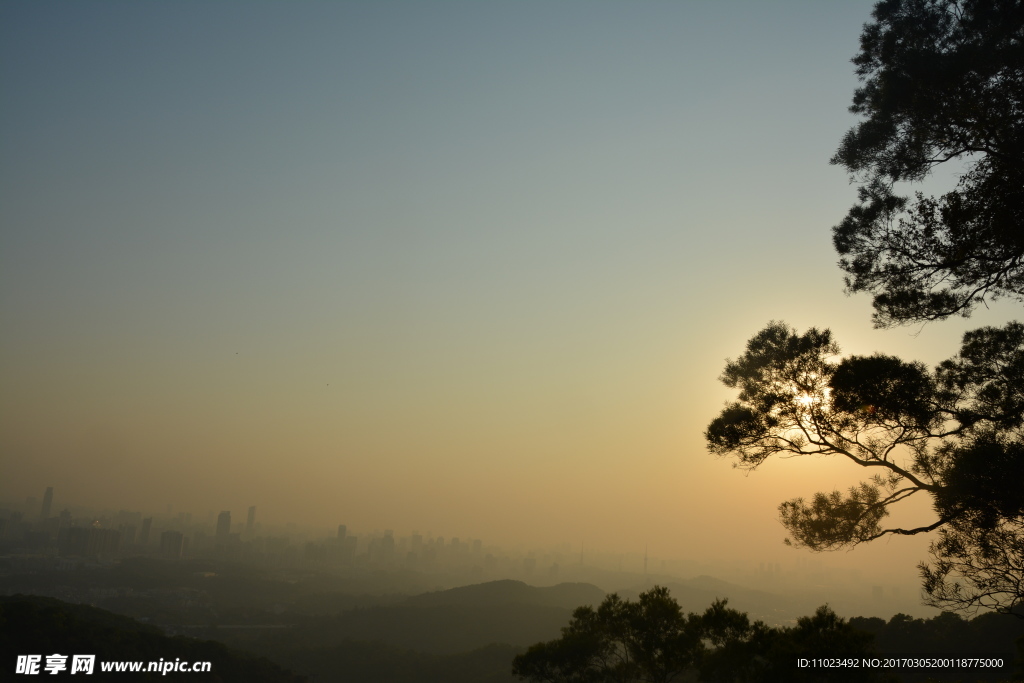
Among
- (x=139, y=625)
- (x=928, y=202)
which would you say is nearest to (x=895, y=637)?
(x=928, y=202)

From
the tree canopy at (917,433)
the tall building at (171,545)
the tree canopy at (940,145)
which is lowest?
the tall building at (171,545)

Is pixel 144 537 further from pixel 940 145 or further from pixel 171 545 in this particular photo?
pixel 940 145

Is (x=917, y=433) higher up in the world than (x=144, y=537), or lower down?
higher up

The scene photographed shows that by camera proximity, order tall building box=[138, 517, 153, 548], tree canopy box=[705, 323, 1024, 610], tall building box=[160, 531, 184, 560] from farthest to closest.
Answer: tall building box=[138, 517, 153, 548]
tall building box=[160, 531, 184, 560]
tree canopy box=[705, 323, 1024, 610]

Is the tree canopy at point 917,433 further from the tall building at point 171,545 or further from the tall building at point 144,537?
the tall building at point 144,537

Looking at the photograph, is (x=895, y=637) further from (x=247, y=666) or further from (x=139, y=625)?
(x=139, y=625)

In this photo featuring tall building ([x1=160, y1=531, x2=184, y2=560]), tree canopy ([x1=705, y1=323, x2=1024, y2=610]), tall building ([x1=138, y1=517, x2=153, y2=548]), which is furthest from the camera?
tall building ([x1=138, y1=517, x2=153, y2=548])

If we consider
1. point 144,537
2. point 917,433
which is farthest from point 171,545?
point 917,433

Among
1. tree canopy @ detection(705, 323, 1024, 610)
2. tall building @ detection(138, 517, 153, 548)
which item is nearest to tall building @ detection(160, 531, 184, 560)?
tall building @ detection(138, 517, 153, 548)

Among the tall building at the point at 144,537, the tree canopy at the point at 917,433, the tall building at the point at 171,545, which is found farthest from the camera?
the tall building at the point at 144,537

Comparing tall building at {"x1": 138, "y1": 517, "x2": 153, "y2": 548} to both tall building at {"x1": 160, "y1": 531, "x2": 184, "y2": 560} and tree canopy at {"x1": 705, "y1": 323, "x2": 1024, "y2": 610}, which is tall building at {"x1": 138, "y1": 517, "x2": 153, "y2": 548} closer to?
tall building at {"x1": 160, "y1": 531, "x2": 184, "y2": 560}

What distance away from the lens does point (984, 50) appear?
8.44 metres

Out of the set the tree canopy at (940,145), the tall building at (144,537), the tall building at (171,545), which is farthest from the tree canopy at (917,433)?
the tall building at (144,537)

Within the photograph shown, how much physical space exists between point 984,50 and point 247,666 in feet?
182
